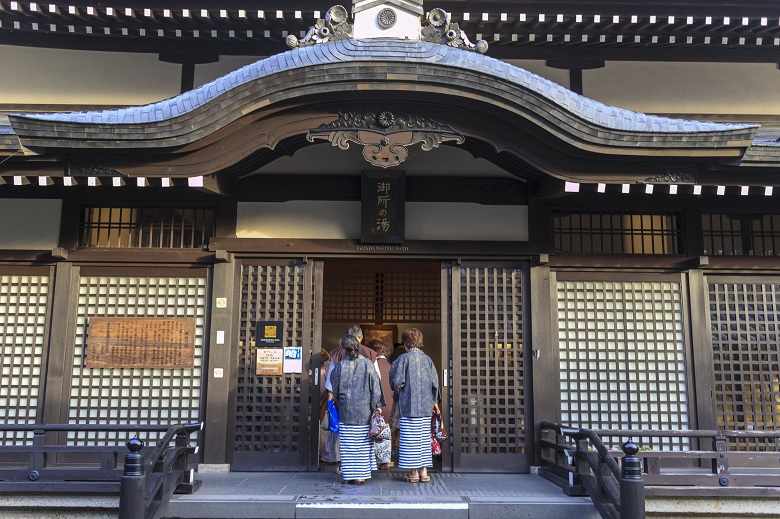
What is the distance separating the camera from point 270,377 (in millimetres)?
7844

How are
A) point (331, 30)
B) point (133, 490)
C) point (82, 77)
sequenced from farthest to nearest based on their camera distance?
point (82, 77), point (331, 30), point (133, 490)

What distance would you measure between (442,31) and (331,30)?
123 centimetres

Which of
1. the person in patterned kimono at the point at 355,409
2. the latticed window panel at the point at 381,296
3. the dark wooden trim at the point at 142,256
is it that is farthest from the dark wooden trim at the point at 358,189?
the latticed window panel at the point at 381,296

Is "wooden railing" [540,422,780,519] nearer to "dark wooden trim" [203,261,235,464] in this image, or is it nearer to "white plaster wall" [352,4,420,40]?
"dark wooden trim" [203,261,235,464]

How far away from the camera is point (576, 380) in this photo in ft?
26.1

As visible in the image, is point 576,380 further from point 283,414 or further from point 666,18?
point 666,18

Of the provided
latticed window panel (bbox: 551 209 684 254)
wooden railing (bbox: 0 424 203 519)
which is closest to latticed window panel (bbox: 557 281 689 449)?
latticed window panel (bbox: 551 209 684 254)

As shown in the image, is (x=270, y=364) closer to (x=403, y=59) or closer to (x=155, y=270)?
(x=155, y=270)

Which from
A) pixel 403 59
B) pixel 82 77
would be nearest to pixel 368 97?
Result: pixel 403 59

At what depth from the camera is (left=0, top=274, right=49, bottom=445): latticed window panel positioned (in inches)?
305

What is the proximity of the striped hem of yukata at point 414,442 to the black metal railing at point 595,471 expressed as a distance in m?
1.48

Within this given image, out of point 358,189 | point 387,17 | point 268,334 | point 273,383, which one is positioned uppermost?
point 387,17

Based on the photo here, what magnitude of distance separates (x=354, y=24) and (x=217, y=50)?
2.55 meters

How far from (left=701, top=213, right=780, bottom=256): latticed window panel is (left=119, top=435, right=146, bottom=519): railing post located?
718cm
